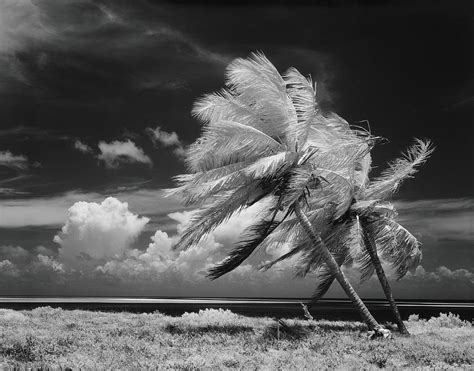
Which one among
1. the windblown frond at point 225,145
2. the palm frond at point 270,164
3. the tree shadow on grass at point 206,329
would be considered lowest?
the tree shadow on grass at point 206,329

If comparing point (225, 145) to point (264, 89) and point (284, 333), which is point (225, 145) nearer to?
point (264, 89)

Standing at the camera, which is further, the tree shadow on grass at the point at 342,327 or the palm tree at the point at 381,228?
the tree shadow on grass at the point at 342,327

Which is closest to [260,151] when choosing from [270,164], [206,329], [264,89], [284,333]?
[270,164]

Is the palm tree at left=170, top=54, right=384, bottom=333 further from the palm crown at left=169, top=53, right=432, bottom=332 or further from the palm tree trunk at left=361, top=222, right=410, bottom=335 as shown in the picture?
the palm tree trunk at left=361, top=222, right=410, bottom=335

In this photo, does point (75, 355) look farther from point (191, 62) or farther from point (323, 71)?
point (323, 71)

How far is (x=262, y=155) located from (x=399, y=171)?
14.0ft

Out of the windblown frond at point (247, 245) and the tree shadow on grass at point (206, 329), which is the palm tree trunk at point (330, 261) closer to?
the windblown frond at point (247, 245)

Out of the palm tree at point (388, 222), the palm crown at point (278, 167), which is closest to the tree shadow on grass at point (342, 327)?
the palm tree at point (388, 222)

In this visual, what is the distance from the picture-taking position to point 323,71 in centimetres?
1852

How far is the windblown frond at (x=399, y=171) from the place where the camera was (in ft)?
48.6

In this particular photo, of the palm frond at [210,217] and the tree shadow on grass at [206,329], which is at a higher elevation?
the palm frond at [210,217]

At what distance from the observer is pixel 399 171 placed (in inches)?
593

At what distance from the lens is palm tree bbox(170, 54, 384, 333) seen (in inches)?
492

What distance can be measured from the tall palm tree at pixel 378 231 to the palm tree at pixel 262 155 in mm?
953
